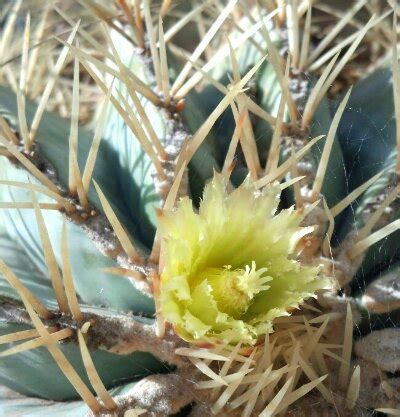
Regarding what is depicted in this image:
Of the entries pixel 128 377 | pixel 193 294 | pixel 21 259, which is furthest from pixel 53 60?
pixel 193 294

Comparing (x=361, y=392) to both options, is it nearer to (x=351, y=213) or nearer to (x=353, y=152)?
(x=351, y=213)
